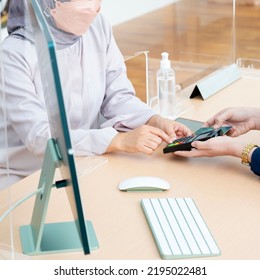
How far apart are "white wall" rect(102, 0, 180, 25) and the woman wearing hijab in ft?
11.6

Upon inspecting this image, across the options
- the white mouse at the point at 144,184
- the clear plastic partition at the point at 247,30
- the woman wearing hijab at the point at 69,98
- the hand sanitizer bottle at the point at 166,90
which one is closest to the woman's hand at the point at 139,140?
the woman wearing hijab at the point at 69,98

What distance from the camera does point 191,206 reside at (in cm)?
176

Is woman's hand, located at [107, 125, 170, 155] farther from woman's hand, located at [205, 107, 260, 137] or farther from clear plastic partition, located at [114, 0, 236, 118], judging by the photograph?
clear plastic partition, located at [114, 0, 236, 118]

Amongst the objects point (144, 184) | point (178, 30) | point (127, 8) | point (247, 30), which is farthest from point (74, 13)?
point (247, 30)

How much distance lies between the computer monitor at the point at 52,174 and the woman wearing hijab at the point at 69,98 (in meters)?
0.30

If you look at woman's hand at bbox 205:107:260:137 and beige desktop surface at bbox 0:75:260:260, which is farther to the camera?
woman's hand at bbox 205:107:260:137

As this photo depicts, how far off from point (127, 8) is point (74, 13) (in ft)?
13.4

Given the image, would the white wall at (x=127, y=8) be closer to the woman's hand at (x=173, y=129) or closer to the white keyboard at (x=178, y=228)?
the woman's hand at (x=173, y=129)

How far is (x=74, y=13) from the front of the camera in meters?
2.03

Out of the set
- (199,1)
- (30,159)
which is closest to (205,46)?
(199,1)

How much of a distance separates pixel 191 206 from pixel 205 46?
3.20m

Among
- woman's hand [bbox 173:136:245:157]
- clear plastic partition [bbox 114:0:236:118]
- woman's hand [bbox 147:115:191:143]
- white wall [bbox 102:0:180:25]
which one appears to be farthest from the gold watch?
white wall [bbox 102:0:180:25]

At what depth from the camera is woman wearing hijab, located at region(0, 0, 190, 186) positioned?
1972mm
